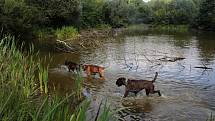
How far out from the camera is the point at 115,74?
667 inches

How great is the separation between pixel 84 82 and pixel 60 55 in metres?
8.95

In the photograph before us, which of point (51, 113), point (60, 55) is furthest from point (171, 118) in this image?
point (60, 55)

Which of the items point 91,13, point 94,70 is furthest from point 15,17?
point 91,13

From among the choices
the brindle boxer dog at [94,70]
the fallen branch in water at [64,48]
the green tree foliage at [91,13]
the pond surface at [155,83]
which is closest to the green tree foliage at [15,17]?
the pond surface at [155,83]

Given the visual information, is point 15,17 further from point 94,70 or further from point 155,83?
point 155,83

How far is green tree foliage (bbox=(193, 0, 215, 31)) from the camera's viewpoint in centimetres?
5378

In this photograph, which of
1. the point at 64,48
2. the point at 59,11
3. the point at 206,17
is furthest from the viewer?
the point at 206,17

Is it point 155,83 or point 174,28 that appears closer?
point 155,83

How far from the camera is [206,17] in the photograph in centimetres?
5544

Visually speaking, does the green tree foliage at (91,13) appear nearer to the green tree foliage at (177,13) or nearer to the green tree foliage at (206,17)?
the green tree foliage at (206,17)

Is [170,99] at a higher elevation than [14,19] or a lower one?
lower

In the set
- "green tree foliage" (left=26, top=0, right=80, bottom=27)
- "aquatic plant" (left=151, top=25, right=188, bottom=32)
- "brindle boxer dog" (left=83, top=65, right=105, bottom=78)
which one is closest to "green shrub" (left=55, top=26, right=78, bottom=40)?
"green tree foliage" (left=26, top=0, right=80, bottom=27)

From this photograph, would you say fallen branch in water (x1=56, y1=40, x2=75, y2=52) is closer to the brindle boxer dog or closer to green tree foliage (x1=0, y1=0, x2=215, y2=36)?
green tree foliage (x1=0, y1=0, x2=215, y2=36)

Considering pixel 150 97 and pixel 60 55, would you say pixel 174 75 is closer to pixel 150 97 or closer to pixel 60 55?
pixel 150 97
